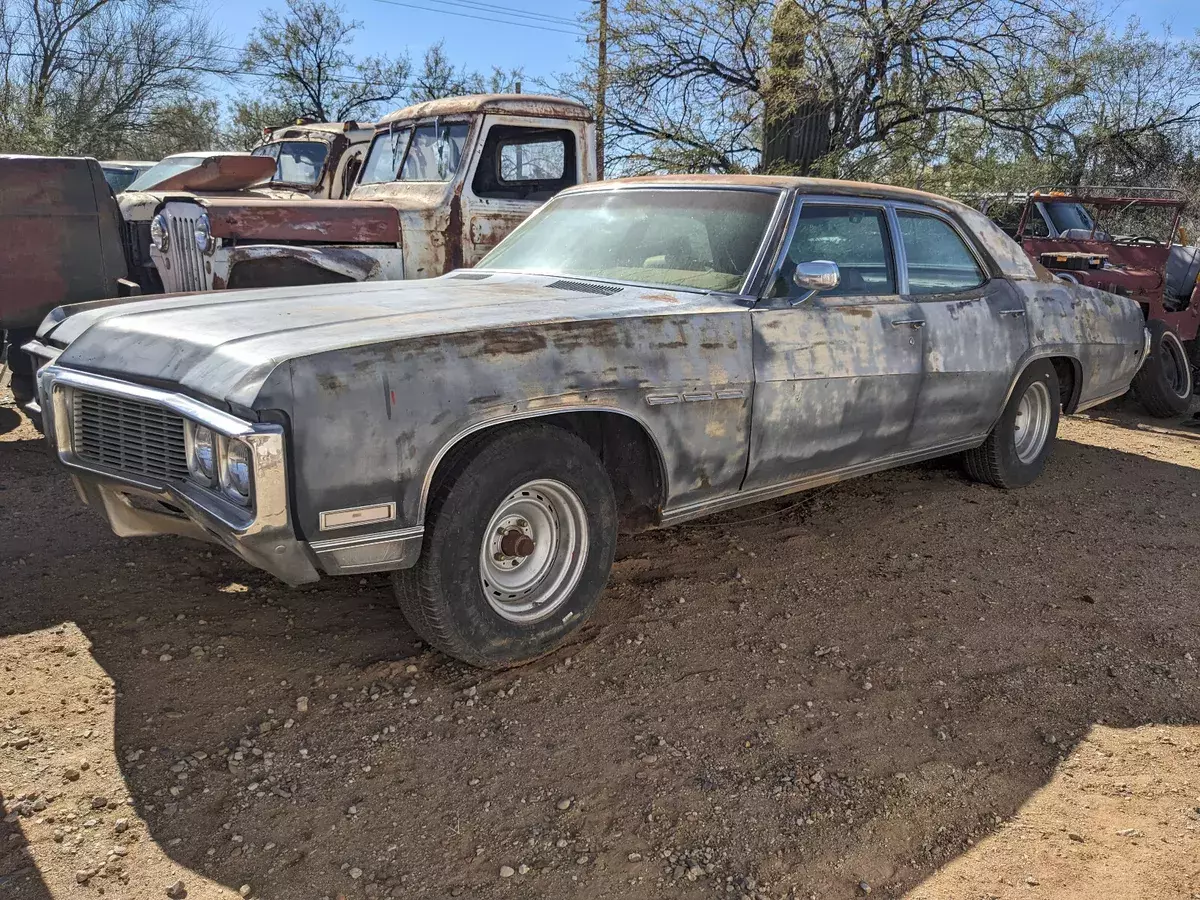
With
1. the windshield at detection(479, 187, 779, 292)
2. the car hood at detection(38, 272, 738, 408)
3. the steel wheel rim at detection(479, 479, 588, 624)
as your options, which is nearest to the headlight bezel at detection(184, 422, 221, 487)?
the car hood at detection(38, 272, 738, 408)

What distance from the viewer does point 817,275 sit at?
3623mm

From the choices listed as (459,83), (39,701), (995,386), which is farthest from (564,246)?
(459,83)

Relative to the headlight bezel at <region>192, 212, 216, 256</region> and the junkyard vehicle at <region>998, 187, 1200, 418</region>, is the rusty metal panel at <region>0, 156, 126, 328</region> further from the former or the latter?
the junkyard vehicle at <region>998, 187, 1200, 418</region>

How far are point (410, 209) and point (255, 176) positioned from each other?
2122 millimetres

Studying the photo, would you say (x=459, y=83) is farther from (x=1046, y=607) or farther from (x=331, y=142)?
(x=1046, y=607)

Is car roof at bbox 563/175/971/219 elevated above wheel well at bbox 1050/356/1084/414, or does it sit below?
above

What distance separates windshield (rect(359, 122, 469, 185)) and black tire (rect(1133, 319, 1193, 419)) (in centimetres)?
581

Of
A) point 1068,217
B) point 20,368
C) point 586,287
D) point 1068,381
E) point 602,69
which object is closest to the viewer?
point 586,287

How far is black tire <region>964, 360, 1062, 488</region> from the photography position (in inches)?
205

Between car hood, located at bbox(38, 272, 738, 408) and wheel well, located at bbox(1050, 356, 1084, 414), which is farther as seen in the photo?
wheel well, located at bbox(1050, 356, 1084, 414)

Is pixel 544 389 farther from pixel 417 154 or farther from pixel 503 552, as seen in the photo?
pixel 417 154

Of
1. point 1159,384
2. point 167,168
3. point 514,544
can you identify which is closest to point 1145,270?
point 1159,384

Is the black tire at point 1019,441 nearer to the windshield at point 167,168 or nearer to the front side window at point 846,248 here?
the front side window at point 846,248

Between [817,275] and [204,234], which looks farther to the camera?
[204,234]
